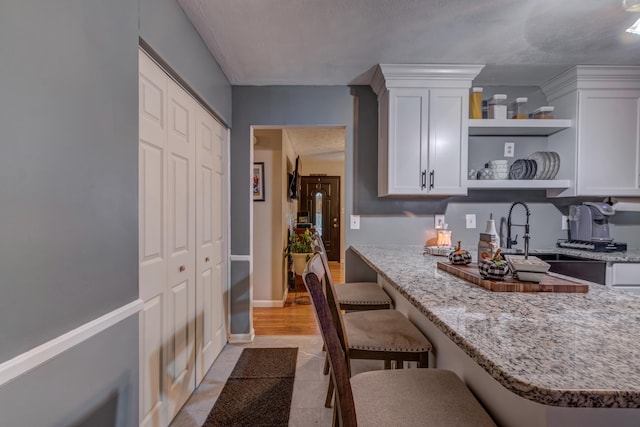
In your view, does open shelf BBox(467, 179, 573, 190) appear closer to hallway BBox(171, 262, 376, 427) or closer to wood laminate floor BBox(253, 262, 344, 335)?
hallway BBox(171, 262, 376, 427)

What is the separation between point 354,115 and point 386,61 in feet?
1.76

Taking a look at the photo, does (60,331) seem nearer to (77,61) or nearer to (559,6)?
(77,61)

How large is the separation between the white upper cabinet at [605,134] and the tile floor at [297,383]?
224 centimetres

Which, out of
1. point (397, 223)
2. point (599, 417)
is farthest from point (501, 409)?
point (397, 223)

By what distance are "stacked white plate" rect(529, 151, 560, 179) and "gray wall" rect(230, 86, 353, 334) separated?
1610 mm

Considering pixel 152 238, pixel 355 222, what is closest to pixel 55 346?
pixel 152 238

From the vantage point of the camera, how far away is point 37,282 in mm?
740

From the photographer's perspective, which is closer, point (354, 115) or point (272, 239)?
point (354, 115)

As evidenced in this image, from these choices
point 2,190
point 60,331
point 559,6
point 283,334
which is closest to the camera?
point 2,190

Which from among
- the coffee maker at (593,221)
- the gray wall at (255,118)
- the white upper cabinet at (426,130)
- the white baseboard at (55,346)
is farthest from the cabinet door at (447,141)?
the white baseboard at (55,346)

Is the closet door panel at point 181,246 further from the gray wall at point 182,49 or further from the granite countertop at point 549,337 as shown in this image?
the granite countertop at point 549,337

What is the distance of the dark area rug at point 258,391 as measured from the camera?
5.50 ft

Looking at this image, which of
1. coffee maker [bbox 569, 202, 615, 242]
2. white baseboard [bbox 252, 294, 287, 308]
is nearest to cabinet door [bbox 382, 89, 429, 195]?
coffee maker [bbox 569, 202, 615, 242]

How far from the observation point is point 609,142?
2.28 meters
